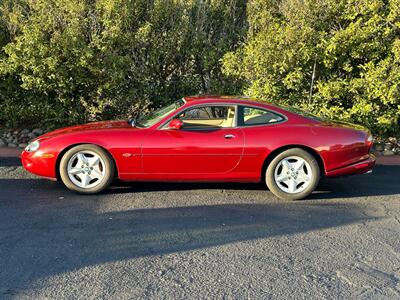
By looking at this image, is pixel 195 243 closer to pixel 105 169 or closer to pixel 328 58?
pixel 105 169

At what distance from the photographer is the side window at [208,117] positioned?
552 centimetres

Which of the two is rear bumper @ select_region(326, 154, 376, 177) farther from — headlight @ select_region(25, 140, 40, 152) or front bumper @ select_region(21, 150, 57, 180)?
headlight @ select_region(25, 140, 40, 152)

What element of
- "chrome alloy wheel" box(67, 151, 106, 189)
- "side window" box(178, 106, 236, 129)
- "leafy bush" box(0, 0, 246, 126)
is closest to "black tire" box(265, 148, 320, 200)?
"side window" box(178, 106, 236, 129)

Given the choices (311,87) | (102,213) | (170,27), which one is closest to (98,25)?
(170,27)

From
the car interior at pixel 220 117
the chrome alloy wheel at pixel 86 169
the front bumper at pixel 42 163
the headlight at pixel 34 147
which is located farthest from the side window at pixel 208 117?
the headlight at pixel 34 147

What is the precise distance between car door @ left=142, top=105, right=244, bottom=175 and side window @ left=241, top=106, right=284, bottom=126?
212mm

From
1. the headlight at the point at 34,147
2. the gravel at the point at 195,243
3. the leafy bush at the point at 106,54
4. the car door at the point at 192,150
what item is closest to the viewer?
the gravel at the point at 195,243

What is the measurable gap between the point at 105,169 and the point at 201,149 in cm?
121

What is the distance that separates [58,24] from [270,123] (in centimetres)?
492

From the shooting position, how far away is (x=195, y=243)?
3.98 m

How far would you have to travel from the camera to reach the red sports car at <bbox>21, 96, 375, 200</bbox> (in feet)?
17.4

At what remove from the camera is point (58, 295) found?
305 centimetres

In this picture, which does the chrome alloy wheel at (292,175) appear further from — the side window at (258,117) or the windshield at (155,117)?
the windshield at (155,117)

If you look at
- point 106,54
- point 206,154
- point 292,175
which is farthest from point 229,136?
point 106,54
